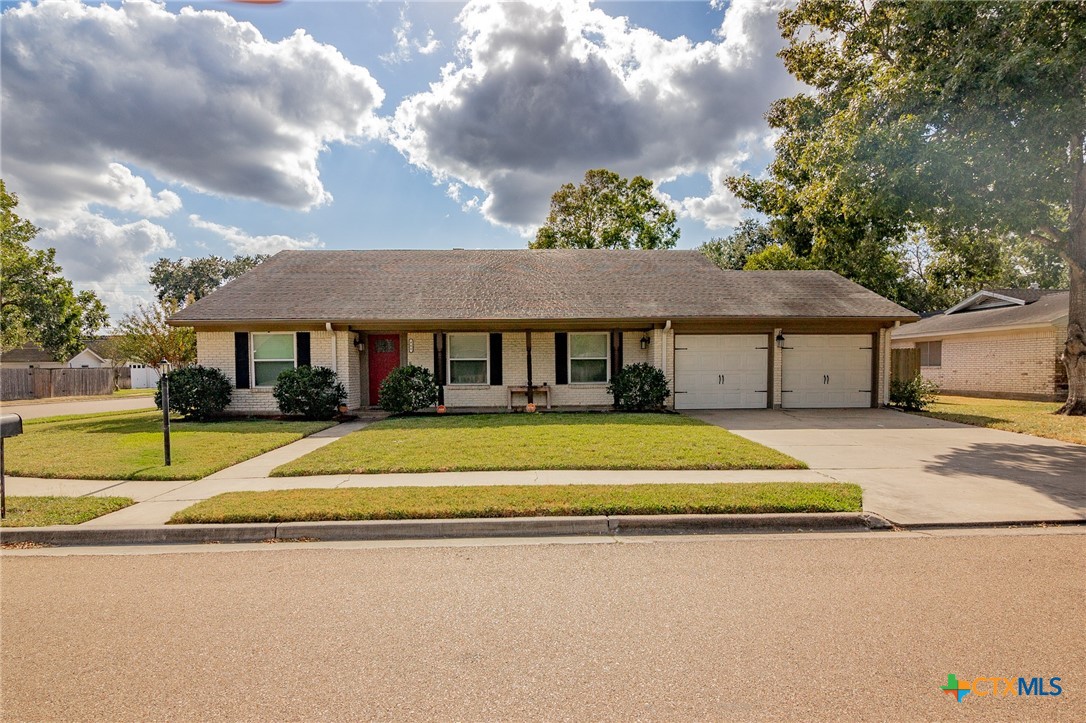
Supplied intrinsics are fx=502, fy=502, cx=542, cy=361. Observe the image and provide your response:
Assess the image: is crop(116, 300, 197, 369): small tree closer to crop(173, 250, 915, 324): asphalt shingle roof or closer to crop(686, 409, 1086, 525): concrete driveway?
crop(173, 250, 915, 324): asphalt shingle roof

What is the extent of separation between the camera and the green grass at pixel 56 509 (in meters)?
5.25

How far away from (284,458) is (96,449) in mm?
3877

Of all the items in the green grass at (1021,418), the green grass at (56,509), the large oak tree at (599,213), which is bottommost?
the green grass at (56,509)

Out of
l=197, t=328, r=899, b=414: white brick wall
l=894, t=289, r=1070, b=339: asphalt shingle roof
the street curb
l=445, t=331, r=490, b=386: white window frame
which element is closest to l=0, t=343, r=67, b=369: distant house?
l=197, t=328, r=899, b=414: white brick wall

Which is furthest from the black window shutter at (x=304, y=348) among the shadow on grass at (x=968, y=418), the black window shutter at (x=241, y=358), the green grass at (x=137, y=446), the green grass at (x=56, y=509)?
the shadow on grass at (x=968, y=418)

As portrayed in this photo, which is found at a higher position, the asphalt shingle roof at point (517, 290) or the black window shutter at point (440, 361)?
the asphalt shingle roof at point (517, 290)

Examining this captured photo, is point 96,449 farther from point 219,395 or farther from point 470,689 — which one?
point 470,689

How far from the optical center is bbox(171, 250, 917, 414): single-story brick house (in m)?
13.6

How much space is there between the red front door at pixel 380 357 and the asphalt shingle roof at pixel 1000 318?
827 inches

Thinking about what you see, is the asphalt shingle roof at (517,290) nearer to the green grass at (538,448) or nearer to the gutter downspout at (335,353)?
the gutter downspout at (335,353)

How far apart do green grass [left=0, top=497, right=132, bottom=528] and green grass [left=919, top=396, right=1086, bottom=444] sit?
15.3m

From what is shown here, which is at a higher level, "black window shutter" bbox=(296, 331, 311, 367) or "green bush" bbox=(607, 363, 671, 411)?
"black window shutter" bbox=(296, 331, 311, 367)

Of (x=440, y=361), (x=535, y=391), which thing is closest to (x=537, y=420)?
(x=535, y=391)

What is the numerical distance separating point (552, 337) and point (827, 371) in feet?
26.7
